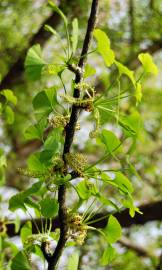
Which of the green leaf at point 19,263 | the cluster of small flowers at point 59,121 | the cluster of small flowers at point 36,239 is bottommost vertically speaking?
the green leaf at point 19,263

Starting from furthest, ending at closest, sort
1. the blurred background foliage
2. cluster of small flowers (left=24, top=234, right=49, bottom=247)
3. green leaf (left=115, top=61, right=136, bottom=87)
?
the blurred background foliage
cluster of small flowers (left=24, top=234, right=49, bottom=247)
green leaf (left=115, top=61, right=136, bottom=87)

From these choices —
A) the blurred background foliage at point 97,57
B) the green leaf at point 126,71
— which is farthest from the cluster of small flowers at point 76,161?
the blurred background foliage at point 97,57

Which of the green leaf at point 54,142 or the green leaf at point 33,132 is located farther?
the green leaf at point 33,132

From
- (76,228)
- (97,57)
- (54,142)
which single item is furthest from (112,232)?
(97,57)

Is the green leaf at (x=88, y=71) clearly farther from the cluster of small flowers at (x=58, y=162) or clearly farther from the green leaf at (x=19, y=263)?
the green leaf at (x=19, y=263)

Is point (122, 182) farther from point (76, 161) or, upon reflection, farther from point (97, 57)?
point (97, 57)

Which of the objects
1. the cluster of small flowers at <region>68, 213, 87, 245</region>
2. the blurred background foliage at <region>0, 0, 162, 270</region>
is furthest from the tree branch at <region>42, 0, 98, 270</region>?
the blurred background foliage at <region>0, 0, 162, 270</region>

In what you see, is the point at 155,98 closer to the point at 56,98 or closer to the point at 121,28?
the point at 121,28

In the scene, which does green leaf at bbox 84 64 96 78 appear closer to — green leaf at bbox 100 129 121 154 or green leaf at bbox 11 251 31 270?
green leaf at bbox 100 129 121 154

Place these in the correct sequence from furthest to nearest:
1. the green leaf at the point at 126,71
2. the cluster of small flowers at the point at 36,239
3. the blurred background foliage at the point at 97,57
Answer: the blurred background foliage at the point at 97,57, the cluster of small flowers at the point at 36,239, the green leaf at the point at 126,71

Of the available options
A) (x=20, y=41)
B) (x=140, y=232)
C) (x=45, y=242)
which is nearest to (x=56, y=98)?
(x=45, y=242)
